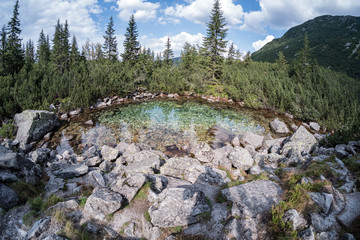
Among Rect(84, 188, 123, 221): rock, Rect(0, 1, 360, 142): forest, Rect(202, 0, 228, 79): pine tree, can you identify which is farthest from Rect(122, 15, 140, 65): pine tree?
Rect(84, 188, 123, 221): rock

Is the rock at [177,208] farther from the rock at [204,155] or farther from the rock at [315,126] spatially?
the rock at [315,126]

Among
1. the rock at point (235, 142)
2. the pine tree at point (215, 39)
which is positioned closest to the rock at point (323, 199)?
the rock at point (235, 142)

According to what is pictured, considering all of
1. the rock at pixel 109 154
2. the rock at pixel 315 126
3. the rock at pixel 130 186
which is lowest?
the rock at pixel 109 154

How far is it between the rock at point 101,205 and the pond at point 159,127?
7.11 m

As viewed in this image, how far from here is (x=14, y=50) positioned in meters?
25.9

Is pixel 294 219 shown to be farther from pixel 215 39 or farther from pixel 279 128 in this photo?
pixel 215 39

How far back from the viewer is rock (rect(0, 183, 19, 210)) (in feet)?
18.8

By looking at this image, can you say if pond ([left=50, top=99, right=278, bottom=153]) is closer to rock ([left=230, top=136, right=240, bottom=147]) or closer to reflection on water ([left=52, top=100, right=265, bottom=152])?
reflection on water ([left=52, top=100, right=265, bottom=152])

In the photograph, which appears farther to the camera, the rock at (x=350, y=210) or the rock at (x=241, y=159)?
the rock at (x=241, y=159)

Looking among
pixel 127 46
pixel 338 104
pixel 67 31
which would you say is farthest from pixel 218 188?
pixel 67 31

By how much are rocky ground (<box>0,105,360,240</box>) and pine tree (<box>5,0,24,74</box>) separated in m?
23.9

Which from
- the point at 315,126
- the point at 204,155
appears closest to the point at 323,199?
the point at 204,155

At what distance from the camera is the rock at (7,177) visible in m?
6.63

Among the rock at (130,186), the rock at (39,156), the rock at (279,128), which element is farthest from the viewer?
the rock at (279,128)
